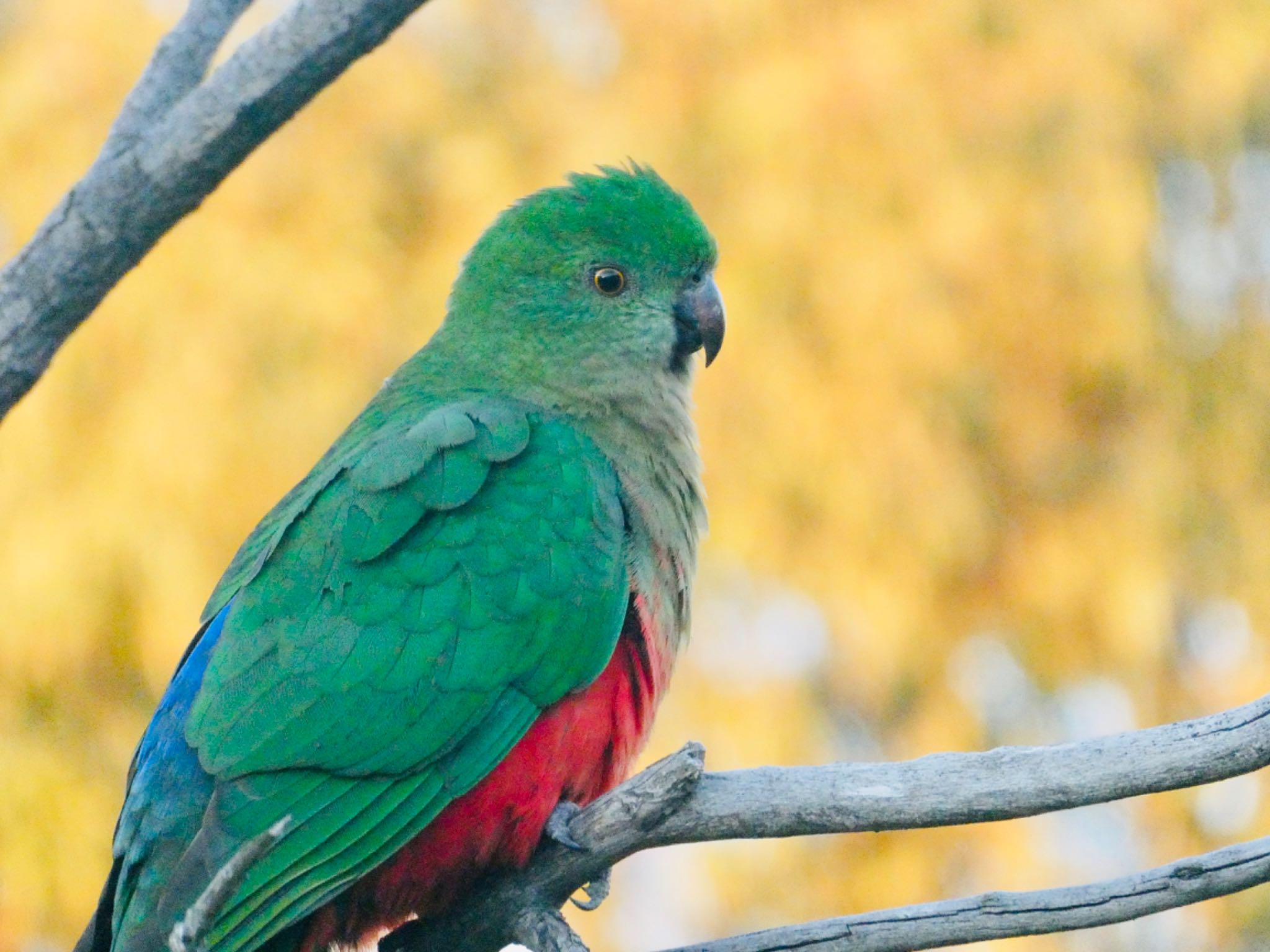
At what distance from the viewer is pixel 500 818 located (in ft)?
10.2

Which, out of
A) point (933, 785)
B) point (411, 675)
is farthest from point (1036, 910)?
point (411, 675)

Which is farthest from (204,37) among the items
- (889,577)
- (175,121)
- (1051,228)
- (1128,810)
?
(1128,810)

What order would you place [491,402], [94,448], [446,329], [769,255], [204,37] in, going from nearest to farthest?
[204,37]
[491,402]
[446,329]
[94,448]
[769,255]

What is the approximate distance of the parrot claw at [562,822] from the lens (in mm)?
2996

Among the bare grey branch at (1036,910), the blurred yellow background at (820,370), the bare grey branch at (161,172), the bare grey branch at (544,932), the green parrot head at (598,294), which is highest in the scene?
the blurred yellow background at (820,370)

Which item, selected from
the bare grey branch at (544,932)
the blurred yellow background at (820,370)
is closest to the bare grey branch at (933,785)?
the bare grey branch at (544,932)

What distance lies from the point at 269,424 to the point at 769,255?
2.72 meters

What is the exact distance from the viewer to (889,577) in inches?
285

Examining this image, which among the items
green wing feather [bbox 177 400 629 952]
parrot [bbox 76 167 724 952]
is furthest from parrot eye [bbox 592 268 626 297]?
green wing feather [bbox 177 400 629 952]

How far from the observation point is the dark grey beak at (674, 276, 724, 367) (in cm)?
391

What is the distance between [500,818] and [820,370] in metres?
4.59

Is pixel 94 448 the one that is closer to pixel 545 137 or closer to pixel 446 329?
pixel 545 137

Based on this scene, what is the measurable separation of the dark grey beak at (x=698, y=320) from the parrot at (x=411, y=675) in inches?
13.6

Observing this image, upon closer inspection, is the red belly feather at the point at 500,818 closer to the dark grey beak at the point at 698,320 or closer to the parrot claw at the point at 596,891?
the parrot claw at the point at 596,891
